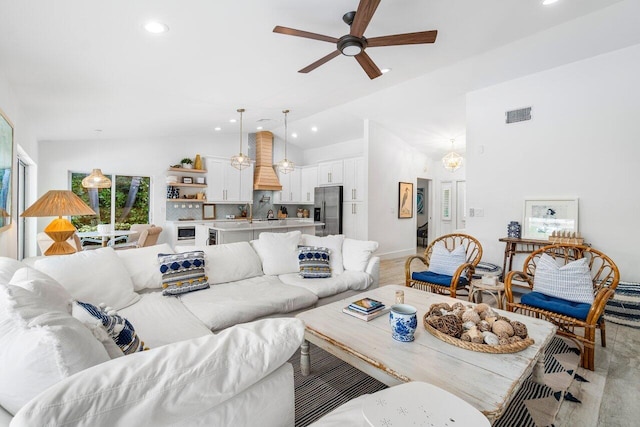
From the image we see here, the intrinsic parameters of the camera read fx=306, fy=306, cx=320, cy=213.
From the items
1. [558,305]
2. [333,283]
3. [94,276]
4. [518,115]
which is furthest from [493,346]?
[518,115]

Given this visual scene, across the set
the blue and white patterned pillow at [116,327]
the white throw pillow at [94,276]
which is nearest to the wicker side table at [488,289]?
the blue and white patterned pillow at [116,327]

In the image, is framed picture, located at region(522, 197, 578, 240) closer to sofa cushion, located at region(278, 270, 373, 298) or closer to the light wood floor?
the light wood floor

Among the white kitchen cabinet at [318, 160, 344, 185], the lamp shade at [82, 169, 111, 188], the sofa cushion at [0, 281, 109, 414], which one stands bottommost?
the sofa cushion at [0, 281, 109, 414]

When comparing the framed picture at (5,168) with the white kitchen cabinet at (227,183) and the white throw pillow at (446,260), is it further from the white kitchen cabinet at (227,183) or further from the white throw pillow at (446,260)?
the white kitchen cabinet at (227,183)

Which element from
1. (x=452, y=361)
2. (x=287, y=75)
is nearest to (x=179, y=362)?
(x=452, y=361)

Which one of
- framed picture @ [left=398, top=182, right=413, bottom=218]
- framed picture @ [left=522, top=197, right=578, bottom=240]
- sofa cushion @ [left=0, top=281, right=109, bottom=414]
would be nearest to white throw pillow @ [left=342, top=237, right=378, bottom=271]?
framed picture @ [left=522, top=197, right=578, bottom=240]

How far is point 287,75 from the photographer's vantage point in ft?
11.9

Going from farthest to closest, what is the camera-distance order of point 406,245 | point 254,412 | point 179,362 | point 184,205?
1. point 406,245
2. point 184,205
3. point 254,412
4. point 179,362

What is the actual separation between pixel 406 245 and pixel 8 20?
7101 millimetres

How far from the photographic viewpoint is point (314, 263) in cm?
330

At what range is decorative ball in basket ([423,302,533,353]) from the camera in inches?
62.5

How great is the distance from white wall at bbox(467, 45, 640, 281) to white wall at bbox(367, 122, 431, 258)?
6.67ft

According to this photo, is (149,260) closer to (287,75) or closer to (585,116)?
(287,75)

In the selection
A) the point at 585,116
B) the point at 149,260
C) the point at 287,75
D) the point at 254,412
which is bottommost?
the point at 254,412
